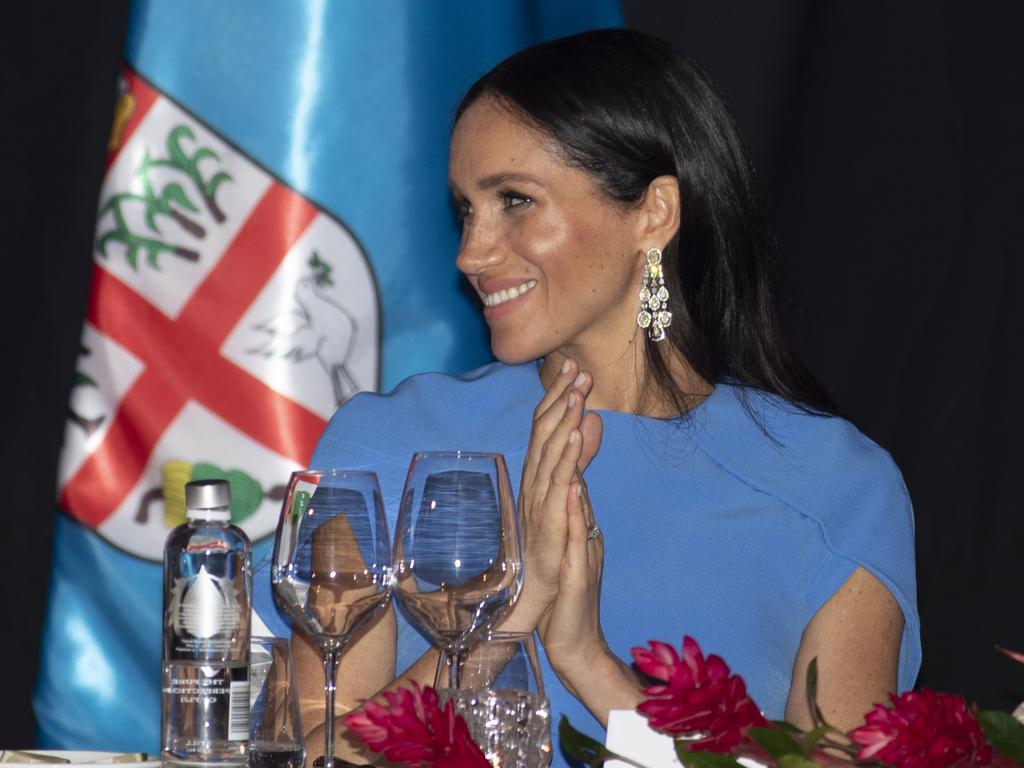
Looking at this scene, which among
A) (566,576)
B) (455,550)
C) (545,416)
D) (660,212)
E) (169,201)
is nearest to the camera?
(455,550)

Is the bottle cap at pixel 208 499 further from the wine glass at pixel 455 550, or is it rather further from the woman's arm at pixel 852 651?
the woman's arm at pixel 852 651

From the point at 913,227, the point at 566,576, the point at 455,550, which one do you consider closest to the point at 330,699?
the point at 455,550

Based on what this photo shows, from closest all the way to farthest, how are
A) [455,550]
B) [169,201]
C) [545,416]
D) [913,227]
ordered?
[455,550] < [545,416] < [169,201] < [913,227]

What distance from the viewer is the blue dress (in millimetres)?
1894

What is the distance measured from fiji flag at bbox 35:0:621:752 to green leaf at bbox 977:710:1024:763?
70.8 inches

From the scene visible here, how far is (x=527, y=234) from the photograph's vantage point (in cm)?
193

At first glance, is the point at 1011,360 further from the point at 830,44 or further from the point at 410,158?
the point at 410,158

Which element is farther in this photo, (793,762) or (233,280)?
(233,280)

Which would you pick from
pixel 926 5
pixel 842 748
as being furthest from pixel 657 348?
pixel 842 748

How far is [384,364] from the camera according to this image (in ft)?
7.91

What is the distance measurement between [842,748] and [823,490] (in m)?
1.28

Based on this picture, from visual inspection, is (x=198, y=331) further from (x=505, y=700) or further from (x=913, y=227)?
(x=505, y=700)

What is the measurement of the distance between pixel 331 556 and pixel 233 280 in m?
1.35

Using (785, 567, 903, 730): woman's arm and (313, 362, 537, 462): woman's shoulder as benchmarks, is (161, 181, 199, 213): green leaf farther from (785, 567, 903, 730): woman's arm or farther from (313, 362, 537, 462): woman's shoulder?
(785, 567, 903, 730): woman's arm
